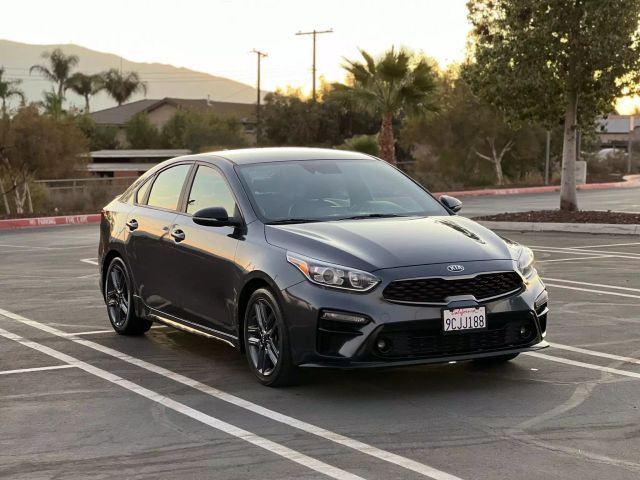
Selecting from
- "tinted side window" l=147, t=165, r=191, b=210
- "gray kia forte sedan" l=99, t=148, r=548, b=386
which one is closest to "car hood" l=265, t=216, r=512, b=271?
"gray kia forte sedan" l=99, t=148, r=548, b=386

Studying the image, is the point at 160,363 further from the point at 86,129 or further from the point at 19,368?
the point at 86,129

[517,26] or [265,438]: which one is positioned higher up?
[517,26]

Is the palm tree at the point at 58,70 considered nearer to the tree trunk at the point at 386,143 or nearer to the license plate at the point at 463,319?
the tree trunk at the point at 386,143

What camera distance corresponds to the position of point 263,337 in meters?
7.75

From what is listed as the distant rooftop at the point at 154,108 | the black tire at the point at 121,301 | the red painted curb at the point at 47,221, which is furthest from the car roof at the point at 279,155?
the distant rooftop at the point at 154,108

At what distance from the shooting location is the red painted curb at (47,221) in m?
30.3

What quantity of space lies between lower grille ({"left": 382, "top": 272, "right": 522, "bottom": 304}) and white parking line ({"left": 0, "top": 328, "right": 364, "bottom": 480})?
1.37 m

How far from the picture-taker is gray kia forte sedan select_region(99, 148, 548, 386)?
23.6 ft

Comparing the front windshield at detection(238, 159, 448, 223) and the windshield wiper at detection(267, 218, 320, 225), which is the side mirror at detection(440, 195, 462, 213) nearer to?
the front windshield at detection(238, 159, 448, 223)

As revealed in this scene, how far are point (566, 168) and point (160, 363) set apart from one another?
1719cm

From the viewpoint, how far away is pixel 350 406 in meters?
7.12

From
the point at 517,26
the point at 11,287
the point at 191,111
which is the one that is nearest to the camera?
the point at 11,287

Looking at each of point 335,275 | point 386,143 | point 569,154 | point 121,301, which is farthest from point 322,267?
point 386,143

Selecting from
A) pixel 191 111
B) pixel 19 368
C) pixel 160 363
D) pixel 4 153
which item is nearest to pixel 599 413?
pixel 160 363
